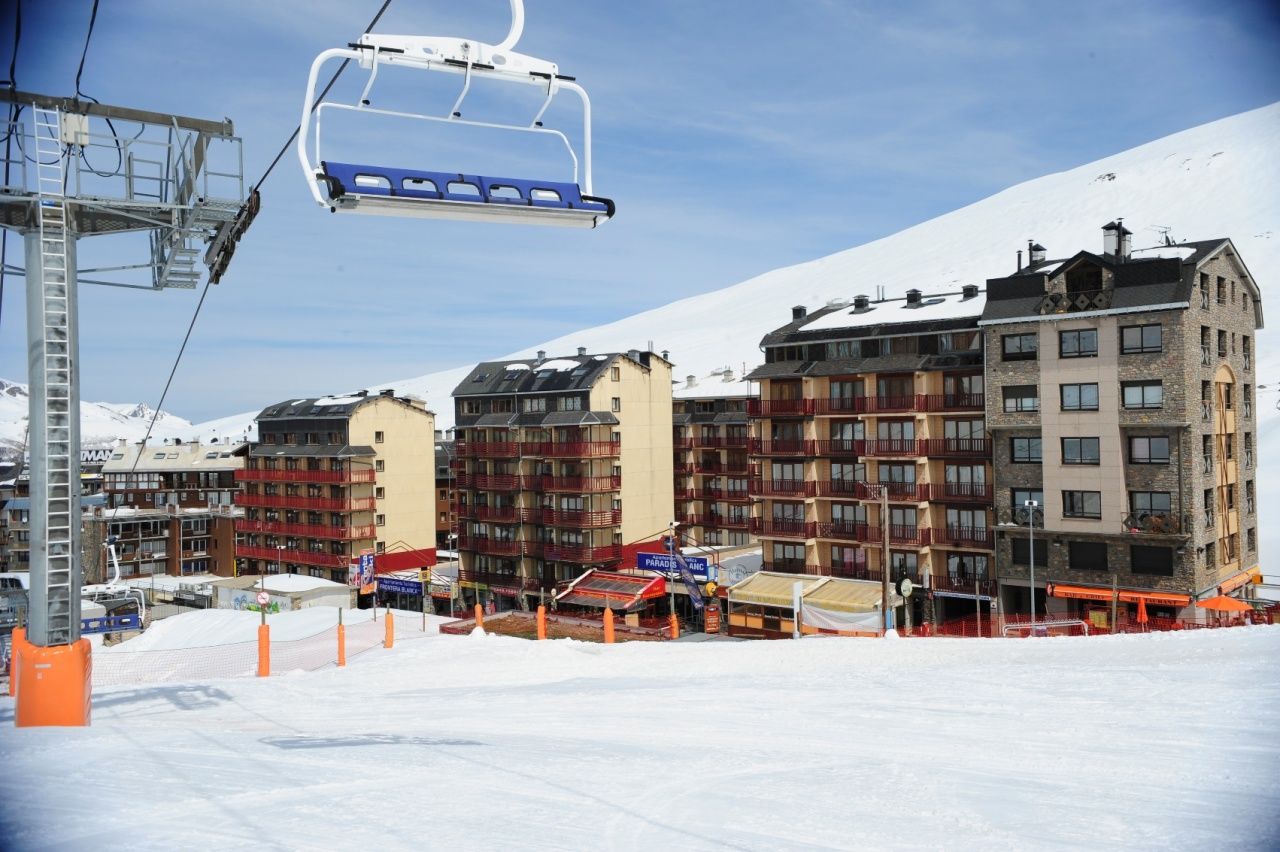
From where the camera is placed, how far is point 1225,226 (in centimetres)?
19900

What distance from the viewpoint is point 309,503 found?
67.3 meters

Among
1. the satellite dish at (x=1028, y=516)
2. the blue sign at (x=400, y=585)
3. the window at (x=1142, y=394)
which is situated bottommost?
the blue sign at (x=400, y=585)

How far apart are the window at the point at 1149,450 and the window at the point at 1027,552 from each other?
4.79 m

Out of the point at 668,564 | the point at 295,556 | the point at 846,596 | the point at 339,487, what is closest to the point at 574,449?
the point at 668,564

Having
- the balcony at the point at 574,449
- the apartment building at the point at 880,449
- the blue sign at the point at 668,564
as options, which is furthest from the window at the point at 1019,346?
the balcony at the point at 574,449

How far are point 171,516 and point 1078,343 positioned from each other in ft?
216

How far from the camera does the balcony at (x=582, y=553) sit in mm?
56594

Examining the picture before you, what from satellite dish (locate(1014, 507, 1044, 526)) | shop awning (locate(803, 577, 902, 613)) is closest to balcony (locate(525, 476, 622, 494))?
shop awning (locate(803, 577, 902, 613))

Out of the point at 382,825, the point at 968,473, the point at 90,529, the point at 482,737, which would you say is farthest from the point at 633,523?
the point at 382,825

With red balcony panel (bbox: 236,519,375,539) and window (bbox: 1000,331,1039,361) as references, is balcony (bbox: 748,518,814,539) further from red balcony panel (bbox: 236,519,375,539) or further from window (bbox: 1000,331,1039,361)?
red balcony panel (bbox: 236,519,375,539)

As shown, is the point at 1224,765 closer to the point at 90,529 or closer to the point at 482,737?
the point at 482,737

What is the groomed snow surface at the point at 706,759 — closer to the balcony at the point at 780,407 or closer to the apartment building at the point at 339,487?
the balcony at the point at 780,407

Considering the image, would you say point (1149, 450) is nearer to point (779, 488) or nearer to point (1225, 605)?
point (1225, 605)

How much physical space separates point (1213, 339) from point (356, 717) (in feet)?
120
